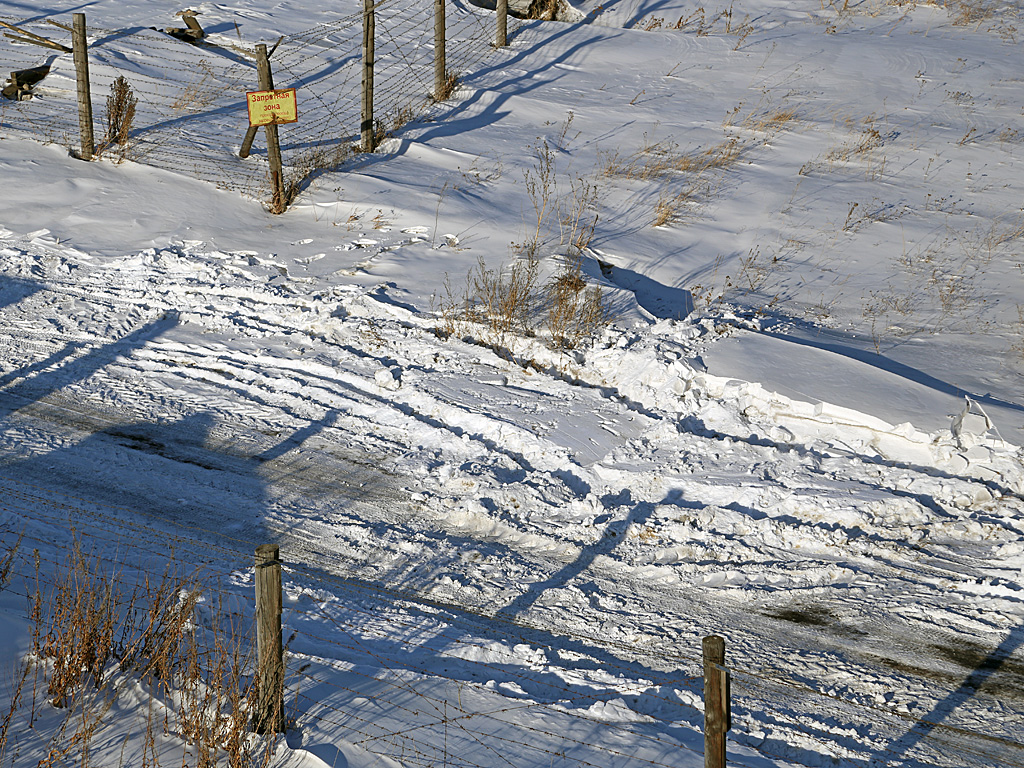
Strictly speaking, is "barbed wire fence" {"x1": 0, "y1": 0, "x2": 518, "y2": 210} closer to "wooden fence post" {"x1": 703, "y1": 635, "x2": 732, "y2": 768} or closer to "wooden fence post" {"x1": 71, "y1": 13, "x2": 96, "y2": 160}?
"wooden fence post" {"x1": 71, "y1": 13, "x2": 96, "y2": 160}

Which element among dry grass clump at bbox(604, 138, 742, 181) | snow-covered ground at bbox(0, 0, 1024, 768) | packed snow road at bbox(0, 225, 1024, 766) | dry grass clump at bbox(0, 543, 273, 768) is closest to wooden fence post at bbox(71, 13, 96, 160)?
snow-covered ground at bbox(0, 0, 1024, 768)

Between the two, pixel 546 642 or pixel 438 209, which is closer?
pixel 546 642

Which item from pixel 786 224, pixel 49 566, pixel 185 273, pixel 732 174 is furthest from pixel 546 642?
pixel 732 174

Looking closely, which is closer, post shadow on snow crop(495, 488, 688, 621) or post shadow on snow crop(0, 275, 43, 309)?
post shadow on snow crop(495, 488, 688, 621)

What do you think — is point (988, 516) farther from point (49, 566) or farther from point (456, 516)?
point (49, 566)

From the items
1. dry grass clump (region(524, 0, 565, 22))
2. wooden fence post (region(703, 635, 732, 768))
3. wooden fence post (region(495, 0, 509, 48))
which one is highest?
dry grass clump (region(524, 0, 565, 22))

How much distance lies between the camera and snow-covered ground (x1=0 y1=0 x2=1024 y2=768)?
4.70 metres

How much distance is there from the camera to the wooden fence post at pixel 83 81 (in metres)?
11.4

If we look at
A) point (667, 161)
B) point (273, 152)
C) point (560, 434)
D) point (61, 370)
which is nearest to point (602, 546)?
point (560, 434)

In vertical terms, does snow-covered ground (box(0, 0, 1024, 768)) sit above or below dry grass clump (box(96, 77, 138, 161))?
below

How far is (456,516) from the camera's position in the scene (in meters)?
6.47

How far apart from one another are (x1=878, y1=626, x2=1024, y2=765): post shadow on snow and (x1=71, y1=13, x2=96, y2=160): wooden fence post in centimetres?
1174

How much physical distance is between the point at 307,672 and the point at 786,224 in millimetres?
9349

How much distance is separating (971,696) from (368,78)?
35.8 ft
